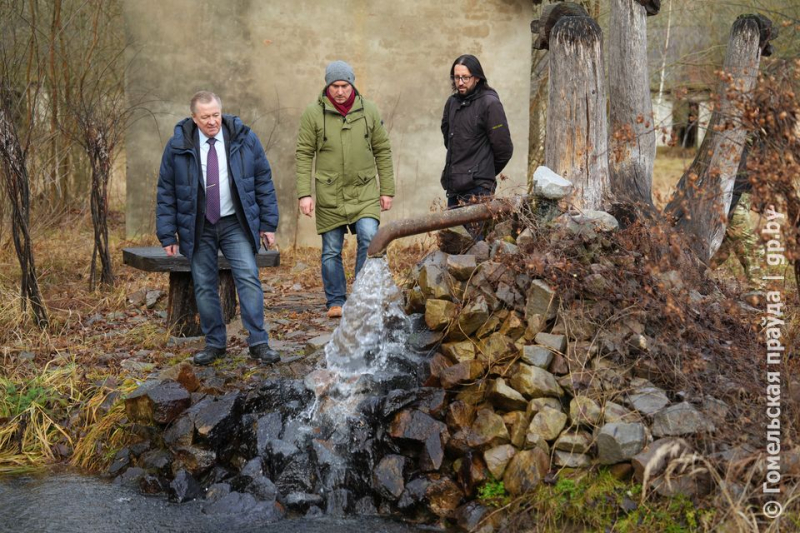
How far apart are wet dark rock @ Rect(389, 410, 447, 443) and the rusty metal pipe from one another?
1230mm

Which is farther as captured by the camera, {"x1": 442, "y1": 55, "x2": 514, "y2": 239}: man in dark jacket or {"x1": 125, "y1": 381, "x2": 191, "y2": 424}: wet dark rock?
{"x1": 442, "y1": 55, "x2": 514, "y2": 239}: man in dark jacket

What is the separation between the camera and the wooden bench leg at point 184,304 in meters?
6.96

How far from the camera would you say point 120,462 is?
17.6ft

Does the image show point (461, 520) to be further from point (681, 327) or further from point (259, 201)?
point (259, 201)

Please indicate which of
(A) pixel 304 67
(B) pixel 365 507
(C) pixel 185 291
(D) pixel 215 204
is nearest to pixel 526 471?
(B) pixel 365 507

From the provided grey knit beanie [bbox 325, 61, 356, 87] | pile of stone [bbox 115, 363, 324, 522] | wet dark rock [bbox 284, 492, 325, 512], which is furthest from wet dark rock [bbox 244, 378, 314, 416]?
grey knit beanie [bbox 325, 61, 356, 87]

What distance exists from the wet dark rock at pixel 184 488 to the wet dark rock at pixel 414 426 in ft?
3.90

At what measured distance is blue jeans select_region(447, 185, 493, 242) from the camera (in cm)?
632

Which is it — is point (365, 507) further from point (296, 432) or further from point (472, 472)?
point (296, 432)

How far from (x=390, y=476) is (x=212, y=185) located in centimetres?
236

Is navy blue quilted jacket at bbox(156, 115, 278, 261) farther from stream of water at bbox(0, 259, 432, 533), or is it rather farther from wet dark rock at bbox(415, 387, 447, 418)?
wet dark rock at bbox(415, 387, 447, 418)

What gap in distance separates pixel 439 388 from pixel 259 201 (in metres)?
1.96

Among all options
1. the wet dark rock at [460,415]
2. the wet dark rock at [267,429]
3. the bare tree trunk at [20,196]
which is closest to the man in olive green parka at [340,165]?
the wet dark rock at [267,429]

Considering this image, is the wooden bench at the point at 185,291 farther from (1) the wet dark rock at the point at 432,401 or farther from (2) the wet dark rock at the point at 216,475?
(1) the wet dark rock at the point at 432,401
